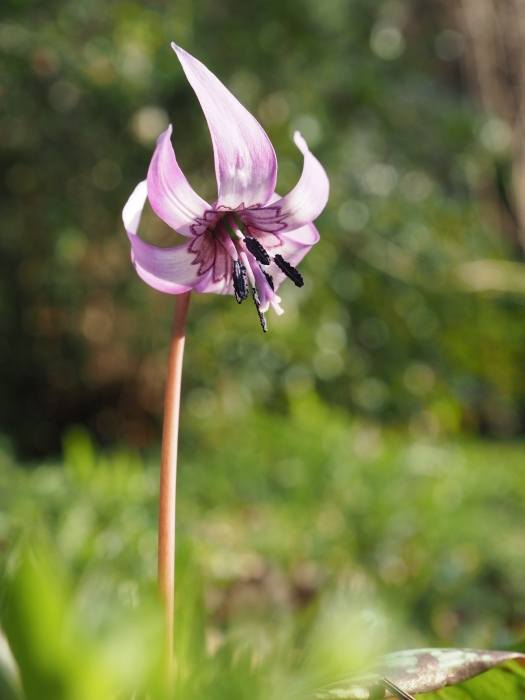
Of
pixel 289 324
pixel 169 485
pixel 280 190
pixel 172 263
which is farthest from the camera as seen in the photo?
pixel 289 324

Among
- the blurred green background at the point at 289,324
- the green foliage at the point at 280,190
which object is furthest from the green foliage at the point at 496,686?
the green foliage at the point at 280,190

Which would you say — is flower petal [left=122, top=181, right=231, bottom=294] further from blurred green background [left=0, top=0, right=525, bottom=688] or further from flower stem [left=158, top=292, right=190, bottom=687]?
blurred green background [left=0, top=0, right=525, bottom=688]

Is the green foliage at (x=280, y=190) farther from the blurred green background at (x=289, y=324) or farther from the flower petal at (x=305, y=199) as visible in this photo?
the flower petal at (x=305, y=199)

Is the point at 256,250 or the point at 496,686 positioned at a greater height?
the point at 256,250

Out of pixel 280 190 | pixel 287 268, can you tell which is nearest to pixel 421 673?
pixel 287 268

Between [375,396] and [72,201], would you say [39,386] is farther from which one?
[375,396]

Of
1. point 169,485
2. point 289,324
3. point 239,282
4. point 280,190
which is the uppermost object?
point 280,190

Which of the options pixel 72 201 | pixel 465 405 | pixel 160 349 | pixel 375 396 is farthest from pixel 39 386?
pixel 465 405

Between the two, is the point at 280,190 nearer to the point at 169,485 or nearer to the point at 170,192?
the point at 170,192
